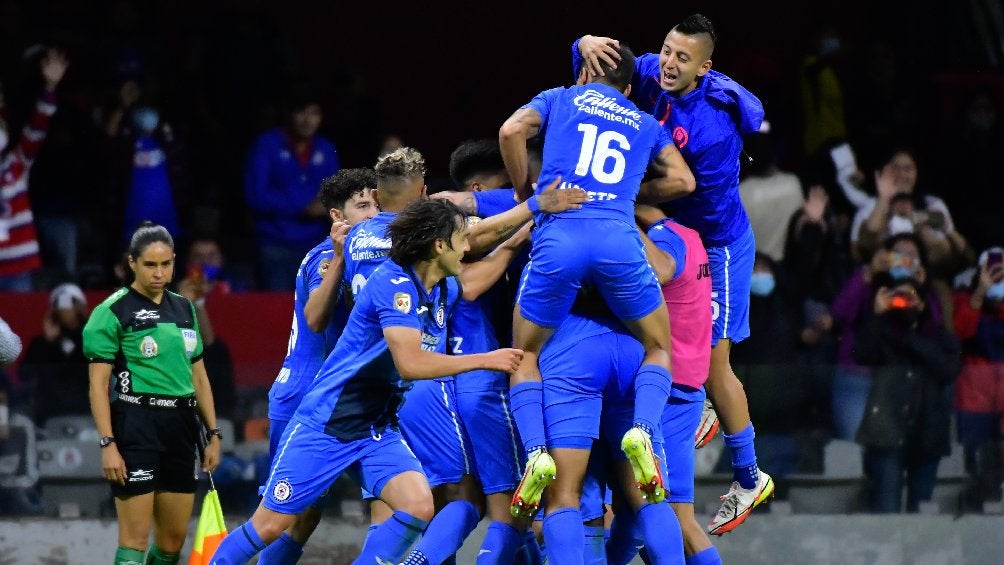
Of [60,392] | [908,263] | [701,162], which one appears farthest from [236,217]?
[701,162]

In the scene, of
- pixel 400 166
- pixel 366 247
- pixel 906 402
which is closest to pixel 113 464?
pixel 366 247

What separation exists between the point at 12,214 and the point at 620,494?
566cm

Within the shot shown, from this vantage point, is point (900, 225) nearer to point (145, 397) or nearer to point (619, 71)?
point (619, 71)

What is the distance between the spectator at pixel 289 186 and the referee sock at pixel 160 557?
3.06m

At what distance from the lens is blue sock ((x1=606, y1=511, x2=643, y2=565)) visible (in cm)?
734

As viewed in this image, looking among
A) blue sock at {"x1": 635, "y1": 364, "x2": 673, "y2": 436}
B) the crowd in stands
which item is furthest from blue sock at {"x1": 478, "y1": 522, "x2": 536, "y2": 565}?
the crowd in stands

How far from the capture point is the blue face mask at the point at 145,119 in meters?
11.4

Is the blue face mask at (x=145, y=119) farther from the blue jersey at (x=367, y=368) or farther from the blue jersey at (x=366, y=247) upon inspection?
the blue jersey at (x=367, y=368)

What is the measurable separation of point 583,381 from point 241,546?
1542 mm

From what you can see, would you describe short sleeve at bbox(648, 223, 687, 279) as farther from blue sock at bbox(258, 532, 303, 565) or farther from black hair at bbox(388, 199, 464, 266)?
blue sock at bbox(258, 532, 303, 565)

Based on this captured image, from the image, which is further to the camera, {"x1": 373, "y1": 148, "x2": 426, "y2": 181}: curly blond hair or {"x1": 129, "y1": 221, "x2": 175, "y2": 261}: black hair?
{"x1": 129, "y1": 221, "x2": 175, "y2": 261}: black hair

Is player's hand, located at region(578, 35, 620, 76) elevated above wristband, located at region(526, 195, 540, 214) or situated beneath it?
elevated above

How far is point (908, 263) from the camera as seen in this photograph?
1044 cm

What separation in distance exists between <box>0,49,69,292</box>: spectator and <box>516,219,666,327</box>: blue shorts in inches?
211
